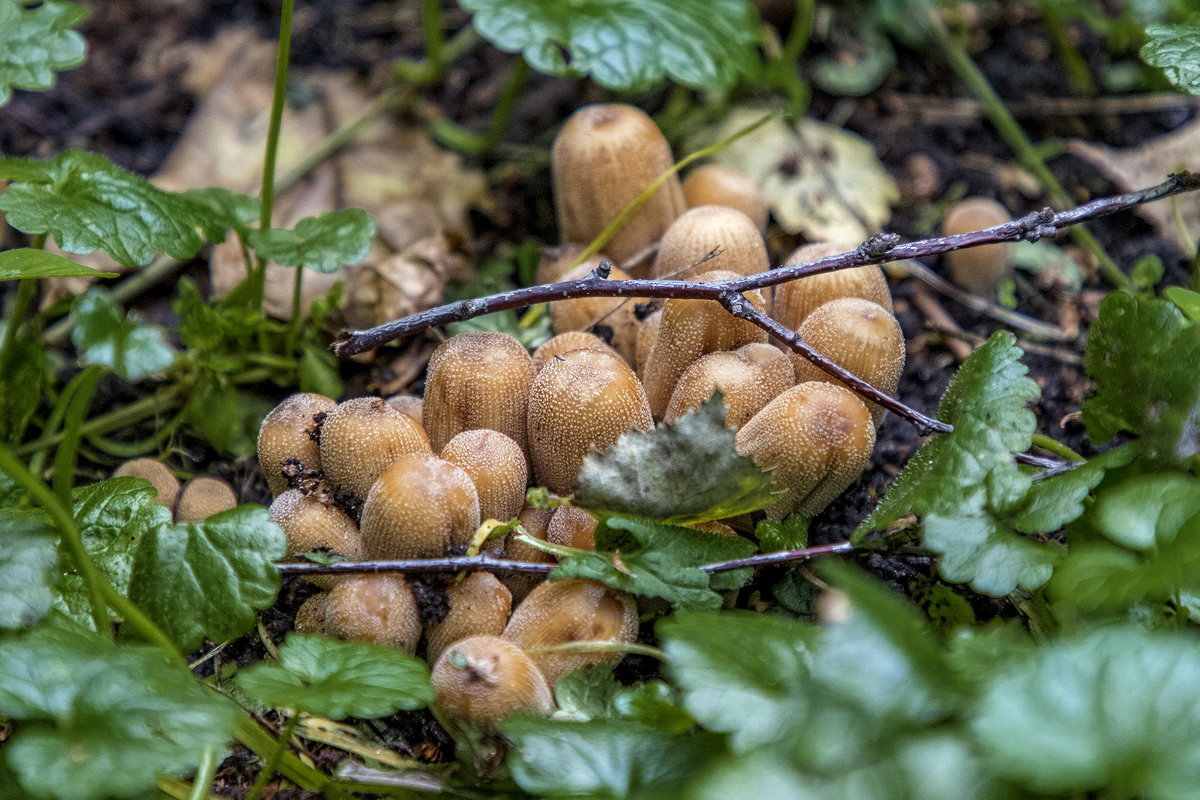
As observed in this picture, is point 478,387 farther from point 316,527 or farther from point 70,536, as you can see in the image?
point 70,536

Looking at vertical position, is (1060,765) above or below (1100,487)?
above

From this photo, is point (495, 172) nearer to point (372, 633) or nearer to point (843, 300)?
point (843, 300)

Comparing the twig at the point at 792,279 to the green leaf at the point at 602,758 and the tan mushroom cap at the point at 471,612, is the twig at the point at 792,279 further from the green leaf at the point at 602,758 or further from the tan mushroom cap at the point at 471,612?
the green leaf at the point at 602,758

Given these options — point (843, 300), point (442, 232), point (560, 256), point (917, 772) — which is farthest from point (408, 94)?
point (917, 772)

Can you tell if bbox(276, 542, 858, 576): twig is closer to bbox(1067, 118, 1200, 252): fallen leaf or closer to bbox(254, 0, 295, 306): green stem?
bbox(254, 0, 295, 306): green stem

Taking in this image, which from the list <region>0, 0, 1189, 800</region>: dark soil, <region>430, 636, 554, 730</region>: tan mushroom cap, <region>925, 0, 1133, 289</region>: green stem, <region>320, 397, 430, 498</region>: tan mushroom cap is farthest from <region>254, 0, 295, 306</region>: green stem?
<region>925, 0, 1133, 289</region>: green stem

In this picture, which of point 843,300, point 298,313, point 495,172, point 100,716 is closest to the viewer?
point 100,716
